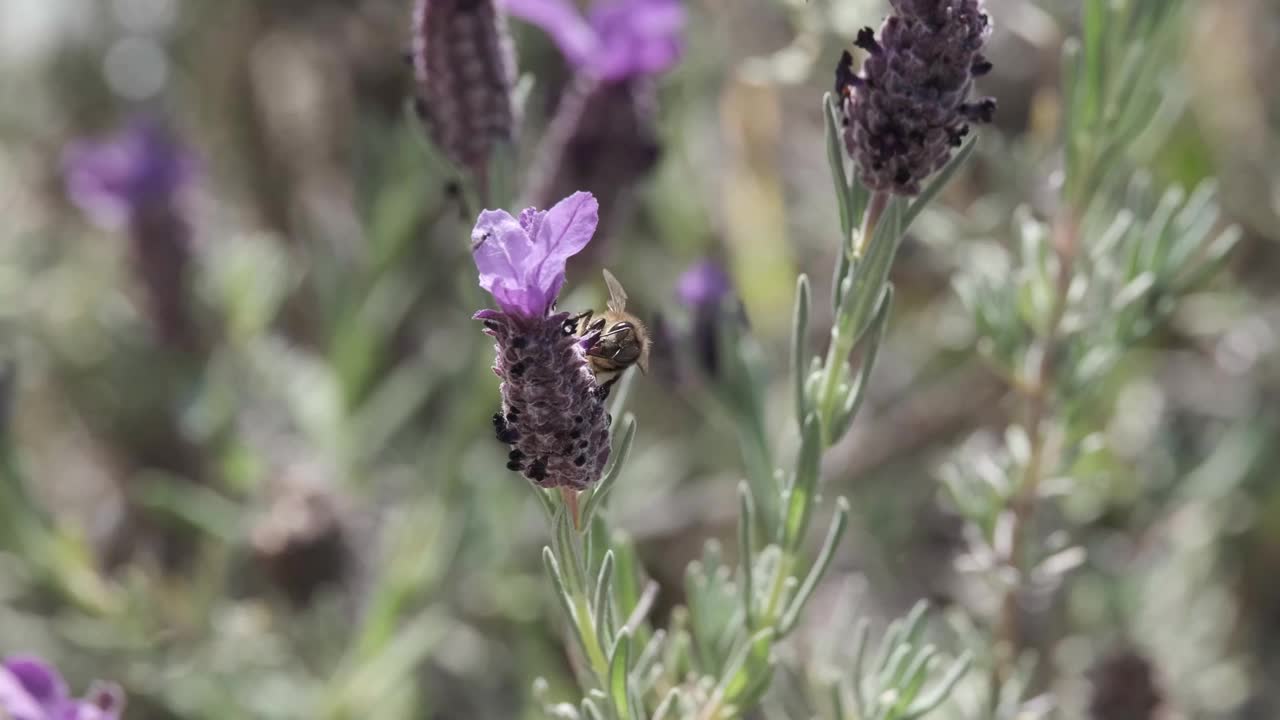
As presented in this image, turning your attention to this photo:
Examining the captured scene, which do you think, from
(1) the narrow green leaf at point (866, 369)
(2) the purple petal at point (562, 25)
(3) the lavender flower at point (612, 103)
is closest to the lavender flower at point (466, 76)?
(2) the purple petal at point (562, 25)

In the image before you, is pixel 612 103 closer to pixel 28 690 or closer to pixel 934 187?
pixel 934 187

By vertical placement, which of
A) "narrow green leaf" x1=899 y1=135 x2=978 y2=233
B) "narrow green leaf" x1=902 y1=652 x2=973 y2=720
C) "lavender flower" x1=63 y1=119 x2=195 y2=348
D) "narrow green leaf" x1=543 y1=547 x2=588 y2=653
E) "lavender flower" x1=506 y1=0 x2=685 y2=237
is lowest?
"narrow green leaf" x1=902 y1=652 x2=973 y2=720

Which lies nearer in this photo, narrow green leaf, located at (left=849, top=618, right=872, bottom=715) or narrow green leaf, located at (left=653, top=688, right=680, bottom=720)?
narrow green leaf, located at (left=653, top=688, right=680, bottom=720)

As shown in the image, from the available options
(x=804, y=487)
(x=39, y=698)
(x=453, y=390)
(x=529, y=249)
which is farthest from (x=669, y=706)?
(x=453, y=390)

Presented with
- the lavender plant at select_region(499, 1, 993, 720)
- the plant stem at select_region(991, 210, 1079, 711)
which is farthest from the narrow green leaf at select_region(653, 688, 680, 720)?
the plant stem at select_region(991, 210, 1079, 711)

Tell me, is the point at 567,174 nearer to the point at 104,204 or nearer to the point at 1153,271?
the point at 1153,271

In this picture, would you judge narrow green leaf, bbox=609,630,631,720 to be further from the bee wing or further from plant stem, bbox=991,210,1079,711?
plant stem, bbox=991,210,1079,711
